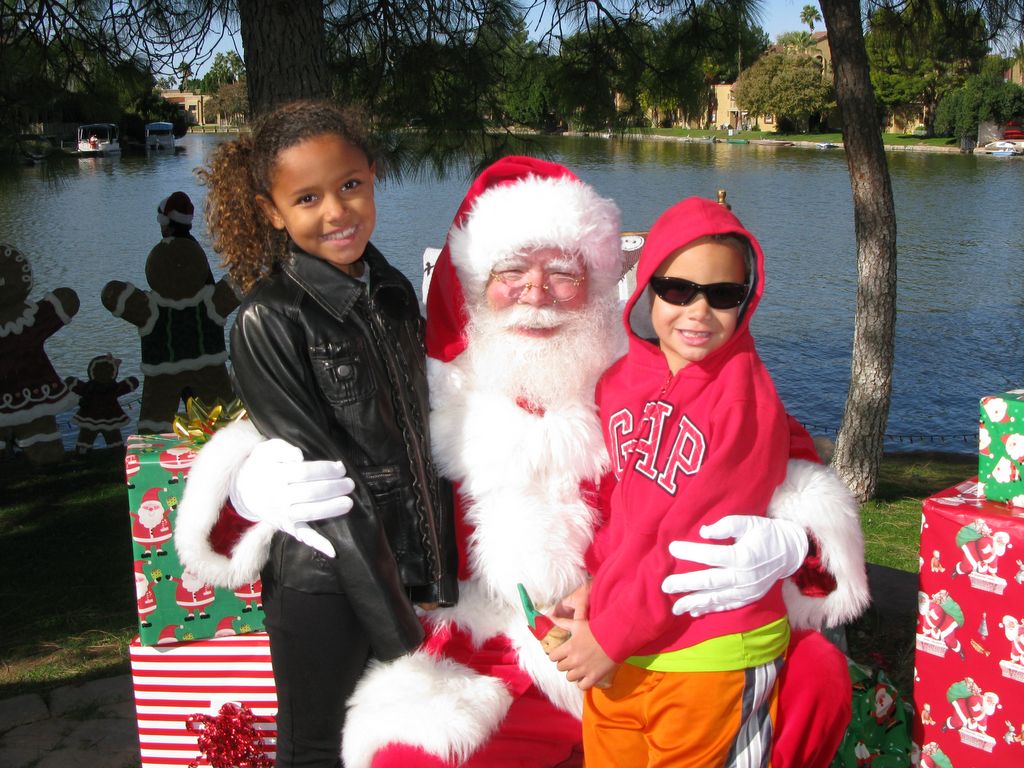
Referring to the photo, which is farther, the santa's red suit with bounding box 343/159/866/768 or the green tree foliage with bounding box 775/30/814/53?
the green tree foliage with bounding box 775/30/814/53

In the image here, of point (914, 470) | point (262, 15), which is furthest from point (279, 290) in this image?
point (914, 470)

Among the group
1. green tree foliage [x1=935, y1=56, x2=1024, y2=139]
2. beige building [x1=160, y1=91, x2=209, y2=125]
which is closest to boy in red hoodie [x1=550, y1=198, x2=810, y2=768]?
beige building [x1=160, y1=91, x2=209, y2=125]

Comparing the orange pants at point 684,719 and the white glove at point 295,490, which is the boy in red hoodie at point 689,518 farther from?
the white glove at point 295,490

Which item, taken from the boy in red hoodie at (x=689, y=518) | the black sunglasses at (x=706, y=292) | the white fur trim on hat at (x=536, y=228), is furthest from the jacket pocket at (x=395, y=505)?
the black sunglasses at (x=706, y=292)

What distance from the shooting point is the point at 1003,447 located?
210cm

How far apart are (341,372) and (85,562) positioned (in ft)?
10.7

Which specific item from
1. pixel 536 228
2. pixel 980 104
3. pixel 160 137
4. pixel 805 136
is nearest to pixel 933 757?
pixel 536 228

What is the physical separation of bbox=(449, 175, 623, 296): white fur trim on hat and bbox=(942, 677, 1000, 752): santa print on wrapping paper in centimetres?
123

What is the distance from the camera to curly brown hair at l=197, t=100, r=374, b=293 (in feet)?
6.01

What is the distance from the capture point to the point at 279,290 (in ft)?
5.87

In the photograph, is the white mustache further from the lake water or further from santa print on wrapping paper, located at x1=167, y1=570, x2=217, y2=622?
the lake water

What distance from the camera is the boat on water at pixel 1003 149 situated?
99.2 ft

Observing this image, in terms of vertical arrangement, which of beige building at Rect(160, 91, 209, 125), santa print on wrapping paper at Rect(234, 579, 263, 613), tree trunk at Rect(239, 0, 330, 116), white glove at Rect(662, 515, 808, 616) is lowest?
santa print on wrapping paper at Rect(234, 579, 263, 613)

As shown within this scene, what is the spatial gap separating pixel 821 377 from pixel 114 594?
270 inches
